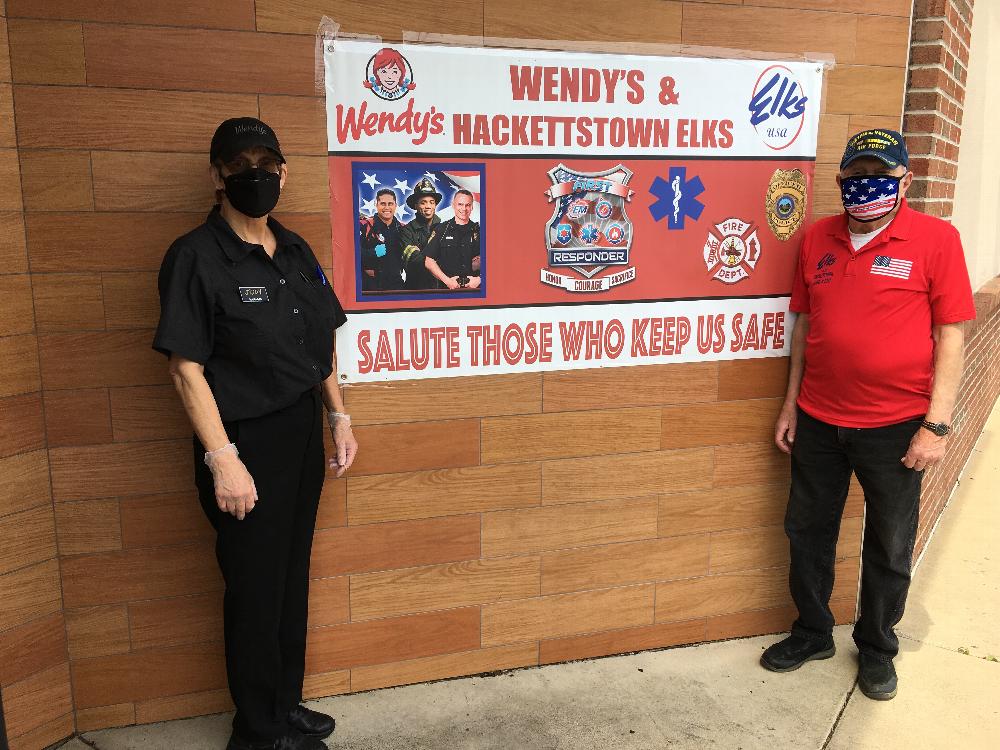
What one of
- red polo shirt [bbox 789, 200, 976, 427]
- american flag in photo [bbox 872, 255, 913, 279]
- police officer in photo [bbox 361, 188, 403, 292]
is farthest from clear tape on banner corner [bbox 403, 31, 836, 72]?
american flag in photo [bbox 872, 255, 913, 279]

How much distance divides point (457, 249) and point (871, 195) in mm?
1357

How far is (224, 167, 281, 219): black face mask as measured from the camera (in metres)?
1.98

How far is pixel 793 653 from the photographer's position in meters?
2.86

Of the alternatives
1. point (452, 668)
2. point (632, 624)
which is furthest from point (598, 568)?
point (452, 668)

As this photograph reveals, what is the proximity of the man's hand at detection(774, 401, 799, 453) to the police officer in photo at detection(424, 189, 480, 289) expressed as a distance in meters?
1.29

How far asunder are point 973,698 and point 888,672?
294mm

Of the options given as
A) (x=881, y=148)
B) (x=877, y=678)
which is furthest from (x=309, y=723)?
(x=881, y=148)

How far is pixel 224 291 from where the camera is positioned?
1.95 meters

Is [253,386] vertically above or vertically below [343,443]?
above

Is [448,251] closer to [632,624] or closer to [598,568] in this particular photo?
[598,568]

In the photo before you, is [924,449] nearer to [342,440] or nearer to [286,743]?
[342,440]

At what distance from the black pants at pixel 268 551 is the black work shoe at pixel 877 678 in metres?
1.98

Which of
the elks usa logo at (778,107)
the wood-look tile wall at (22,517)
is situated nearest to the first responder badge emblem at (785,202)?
the elks usa logo at (778,107)

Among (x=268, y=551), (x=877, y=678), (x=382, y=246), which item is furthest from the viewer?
(x=877, y=678)
